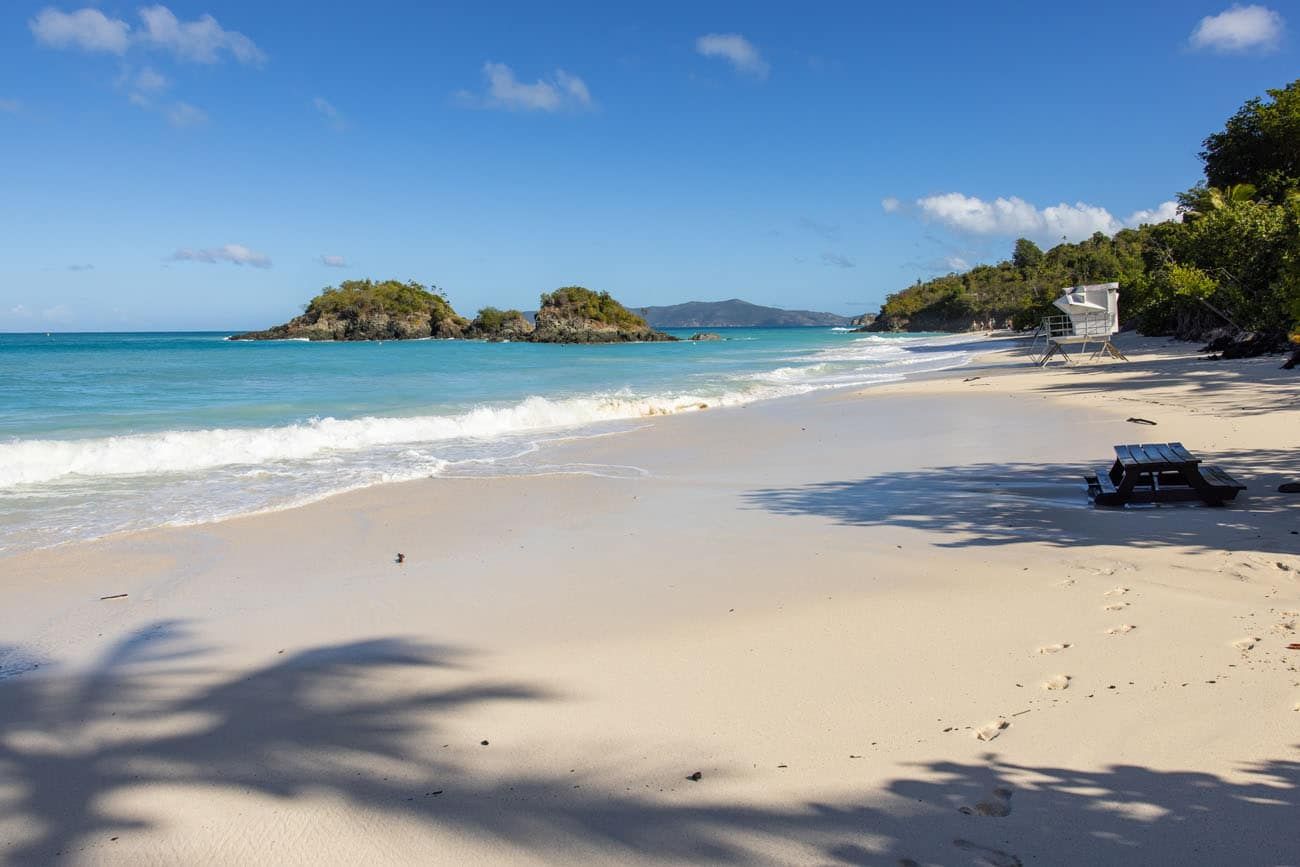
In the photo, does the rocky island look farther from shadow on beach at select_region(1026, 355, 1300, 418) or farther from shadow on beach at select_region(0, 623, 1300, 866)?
shadow on beach at select_region(0, 623, 1300, 866)

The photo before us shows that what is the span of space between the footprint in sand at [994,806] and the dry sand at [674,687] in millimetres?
19

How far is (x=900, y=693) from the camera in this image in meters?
3.56

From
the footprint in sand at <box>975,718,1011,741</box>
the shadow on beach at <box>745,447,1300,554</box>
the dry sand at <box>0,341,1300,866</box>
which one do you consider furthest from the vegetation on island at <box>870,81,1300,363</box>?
the footprint in sand at <box>975,718,1011,741</box>

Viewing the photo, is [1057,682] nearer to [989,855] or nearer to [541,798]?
[989,855]

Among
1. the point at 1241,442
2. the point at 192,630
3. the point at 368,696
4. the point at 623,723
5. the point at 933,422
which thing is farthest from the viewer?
the point at 933,422

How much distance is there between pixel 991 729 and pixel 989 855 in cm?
83

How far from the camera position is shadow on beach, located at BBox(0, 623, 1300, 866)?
8.24 feet

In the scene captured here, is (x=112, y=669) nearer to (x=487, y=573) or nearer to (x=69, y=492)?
(x=487, y=573)

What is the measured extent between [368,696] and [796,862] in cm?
220

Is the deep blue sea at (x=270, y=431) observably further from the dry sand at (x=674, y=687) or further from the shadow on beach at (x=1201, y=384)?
the shadow on beach at (x=1201, y=384)

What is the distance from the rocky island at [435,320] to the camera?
Answer: 96.7 metres

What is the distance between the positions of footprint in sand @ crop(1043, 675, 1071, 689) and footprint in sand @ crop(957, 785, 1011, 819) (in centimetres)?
96

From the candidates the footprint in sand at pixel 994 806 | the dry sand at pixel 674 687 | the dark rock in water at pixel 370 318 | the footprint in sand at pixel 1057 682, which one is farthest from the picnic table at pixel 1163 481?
the dark rock in water at pixel 370 318

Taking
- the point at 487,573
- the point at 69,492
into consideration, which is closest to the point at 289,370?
the point at 69,492
